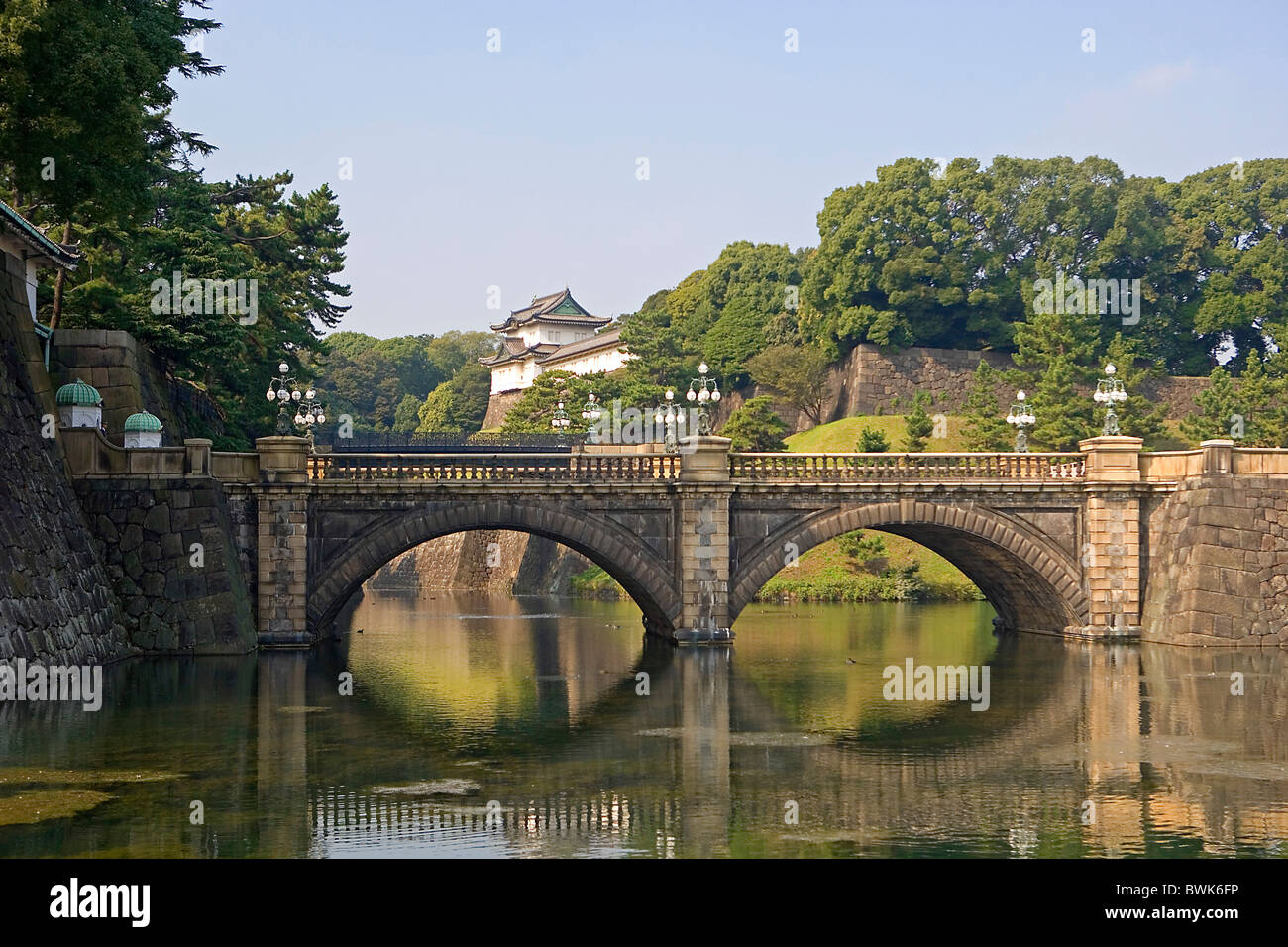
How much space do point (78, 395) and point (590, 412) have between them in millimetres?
57479

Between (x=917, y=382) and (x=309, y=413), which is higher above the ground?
(x=917, y=382)

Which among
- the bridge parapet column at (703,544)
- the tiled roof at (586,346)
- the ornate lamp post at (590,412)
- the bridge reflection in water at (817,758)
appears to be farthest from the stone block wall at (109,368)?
the tiled roof at (586,346)

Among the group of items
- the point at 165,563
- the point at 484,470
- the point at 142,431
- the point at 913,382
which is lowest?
the point at 165,563

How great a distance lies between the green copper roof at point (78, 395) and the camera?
44.6 m

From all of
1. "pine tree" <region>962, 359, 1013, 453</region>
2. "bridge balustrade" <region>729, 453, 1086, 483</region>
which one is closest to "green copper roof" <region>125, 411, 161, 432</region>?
"bridge balustrade" <region>729, 453, 1086, 483</region>

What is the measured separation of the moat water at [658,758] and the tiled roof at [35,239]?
45.7 feet

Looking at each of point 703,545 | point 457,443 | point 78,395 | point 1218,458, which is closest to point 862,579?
point 457,443

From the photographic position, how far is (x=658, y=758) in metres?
29.7

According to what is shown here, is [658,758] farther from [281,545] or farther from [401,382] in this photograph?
[401,382]

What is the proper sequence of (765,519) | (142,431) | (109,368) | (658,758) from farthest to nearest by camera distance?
(765,519)
(109,368)
(142,431)
(658,758)

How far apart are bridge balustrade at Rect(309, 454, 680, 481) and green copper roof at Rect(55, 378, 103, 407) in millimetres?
7165

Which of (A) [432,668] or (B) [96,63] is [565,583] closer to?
(A) [432,668]

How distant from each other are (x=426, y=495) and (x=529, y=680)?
26.7 ft

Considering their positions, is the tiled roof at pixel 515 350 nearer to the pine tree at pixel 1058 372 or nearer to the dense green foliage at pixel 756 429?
the dense green foliage at pixel 756 429
